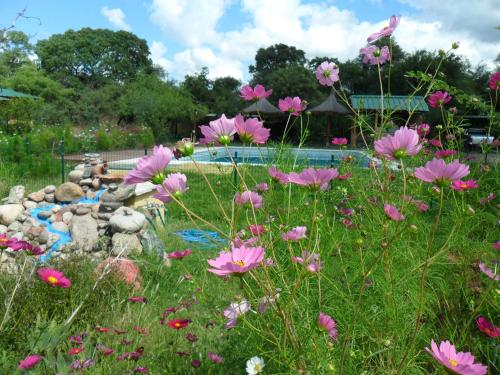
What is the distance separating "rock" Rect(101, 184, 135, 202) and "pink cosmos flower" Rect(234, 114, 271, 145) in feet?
12.3

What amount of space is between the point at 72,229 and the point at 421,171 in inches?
151

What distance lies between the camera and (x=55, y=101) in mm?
22141

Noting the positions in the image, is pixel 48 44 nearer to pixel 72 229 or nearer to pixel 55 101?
pixel 55 101

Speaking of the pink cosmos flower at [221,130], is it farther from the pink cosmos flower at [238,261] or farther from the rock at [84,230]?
the rock at [84,230]

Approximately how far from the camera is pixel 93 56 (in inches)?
1426

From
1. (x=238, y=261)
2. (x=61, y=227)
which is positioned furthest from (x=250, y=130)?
(x=61, y=227)

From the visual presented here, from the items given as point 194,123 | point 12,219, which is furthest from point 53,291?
point 194,123

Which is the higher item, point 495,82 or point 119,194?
point 495,82

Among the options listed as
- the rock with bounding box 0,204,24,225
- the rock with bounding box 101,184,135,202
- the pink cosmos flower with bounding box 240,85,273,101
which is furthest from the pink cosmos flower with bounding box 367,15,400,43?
the rock with bounding box 0,204,24,225

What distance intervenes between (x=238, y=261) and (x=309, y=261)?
0.71 ft

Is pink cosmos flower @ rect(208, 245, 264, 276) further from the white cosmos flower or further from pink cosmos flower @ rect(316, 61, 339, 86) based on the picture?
pink cosmos flower @ rect(316, 61, 339, 86)

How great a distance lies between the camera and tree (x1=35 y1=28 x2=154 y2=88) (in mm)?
34062

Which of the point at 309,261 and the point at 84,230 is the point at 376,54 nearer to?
the point at 309,261

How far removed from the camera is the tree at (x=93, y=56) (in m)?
34.1
